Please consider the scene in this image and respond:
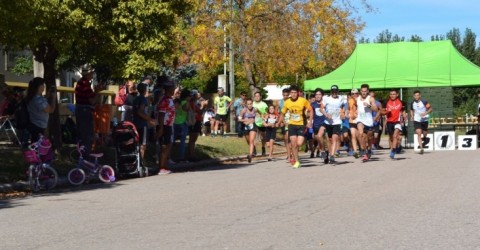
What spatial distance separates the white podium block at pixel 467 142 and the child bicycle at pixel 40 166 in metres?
17.9

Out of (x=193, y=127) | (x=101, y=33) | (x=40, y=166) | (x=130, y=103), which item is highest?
(x=101, y=33)

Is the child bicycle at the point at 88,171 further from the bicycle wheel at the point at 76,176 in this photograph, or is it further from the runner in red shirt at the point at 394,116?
the runner in red shirt at the point at 394,116

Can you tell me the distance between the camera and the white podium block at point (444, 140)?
28.2 meters

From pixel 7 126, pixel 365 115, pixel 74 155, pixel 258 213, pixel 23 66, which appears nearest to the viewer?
pixel 258 213

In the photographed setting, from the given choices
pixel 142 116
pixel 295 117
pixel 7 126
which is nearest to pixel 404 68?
pixel 295 117

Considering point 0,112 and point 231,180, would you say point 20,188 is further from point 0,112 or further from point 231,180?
point 0,112

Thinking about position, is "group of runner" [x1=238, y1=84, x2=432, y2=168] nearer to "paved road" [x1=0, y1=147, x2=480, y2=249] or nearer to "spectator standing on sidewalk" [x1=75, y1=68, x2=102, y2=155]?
"paved road" [x1=0, y1=147, x2=480, y2=249]

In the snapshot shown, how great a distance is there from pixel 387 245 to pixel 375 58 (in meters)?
24.6

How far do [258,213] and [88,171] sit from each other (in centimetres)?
618

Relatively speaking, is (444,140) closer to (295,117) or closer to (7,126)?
(295,117)

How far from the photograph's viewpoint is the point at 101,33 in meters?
16.8

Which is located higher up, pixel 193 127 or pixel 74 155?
pixel 193 127

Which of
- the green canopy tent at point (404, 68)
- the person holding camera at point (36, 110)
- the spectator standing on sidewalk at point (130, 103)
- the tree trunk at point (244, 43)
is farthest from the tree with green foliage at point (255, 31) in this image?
the person holding camera at point (36, 110)

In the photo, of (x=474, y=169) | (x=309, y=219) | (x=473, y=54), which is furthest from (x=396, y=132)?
(x=473, y=54)
